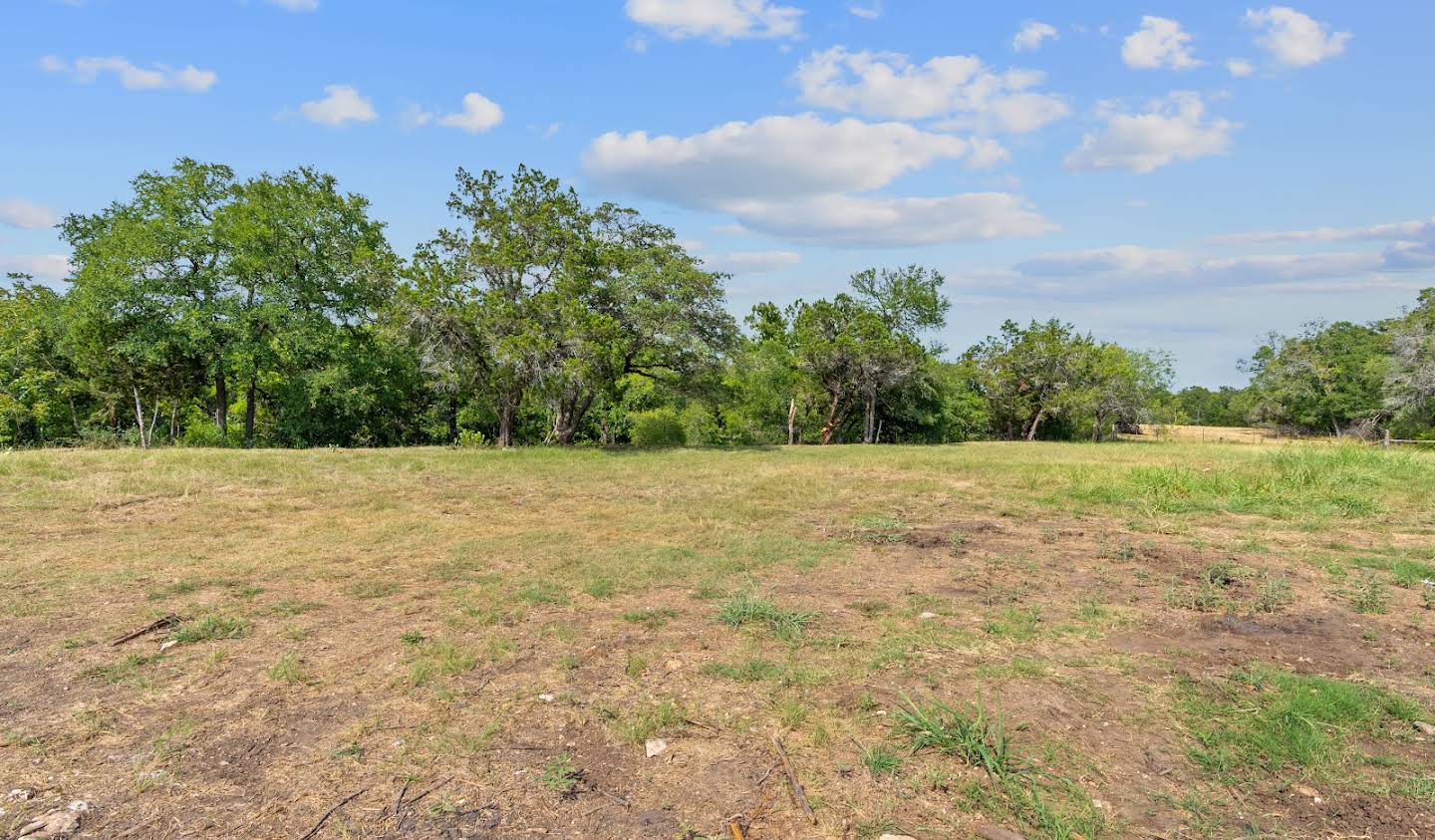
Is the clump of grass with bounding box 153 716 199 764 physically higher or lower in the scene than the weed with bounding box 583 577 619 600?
lower

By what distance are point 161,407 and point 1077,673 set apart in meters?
33.6

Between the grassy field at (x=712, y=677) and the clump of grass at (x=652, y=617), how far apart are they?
0.18ft

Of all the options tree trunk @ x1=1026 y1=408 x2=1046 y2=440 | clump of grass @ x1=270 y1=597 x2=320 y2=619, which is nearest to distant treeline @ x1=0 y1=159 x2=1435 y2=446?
tree trunk @ x1=1026 y1=408 x2=1046 y2=440

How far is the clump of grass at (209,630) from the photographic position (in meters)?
5.41

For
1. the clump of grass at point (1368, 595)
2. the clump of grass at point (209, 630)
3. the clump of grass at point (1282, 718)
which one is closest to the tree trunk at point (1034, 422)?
the clump of grass at point (1368, 595)

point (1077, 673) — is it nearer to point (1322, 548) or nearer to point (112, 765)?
point (112, 765)

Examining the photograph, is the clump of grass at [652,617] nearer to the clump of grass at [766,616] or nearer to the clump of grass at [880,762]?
the clump of grass at [766,616]

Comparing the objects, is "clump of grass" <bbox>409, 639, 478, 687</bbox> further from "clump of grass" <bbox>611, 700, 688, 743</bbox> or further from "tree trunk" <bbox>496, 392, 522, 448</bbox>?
"tree trunk" <bbox>496, 392, 522, 448</bbox>

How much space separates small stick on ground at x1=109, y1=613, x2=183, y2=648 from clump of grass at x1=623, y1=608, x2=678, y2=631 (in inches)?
149

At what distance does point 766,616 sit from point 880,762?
235 cm

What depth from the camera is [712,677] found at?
483 cm

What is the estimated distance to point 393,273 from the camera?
2172cm

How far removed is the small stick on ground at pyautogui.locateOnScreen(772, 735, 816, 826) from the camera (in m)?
3.31

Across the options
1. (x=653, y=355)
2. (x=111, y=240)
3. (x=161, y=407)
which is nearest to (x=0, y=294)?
(x=161, y=407)
